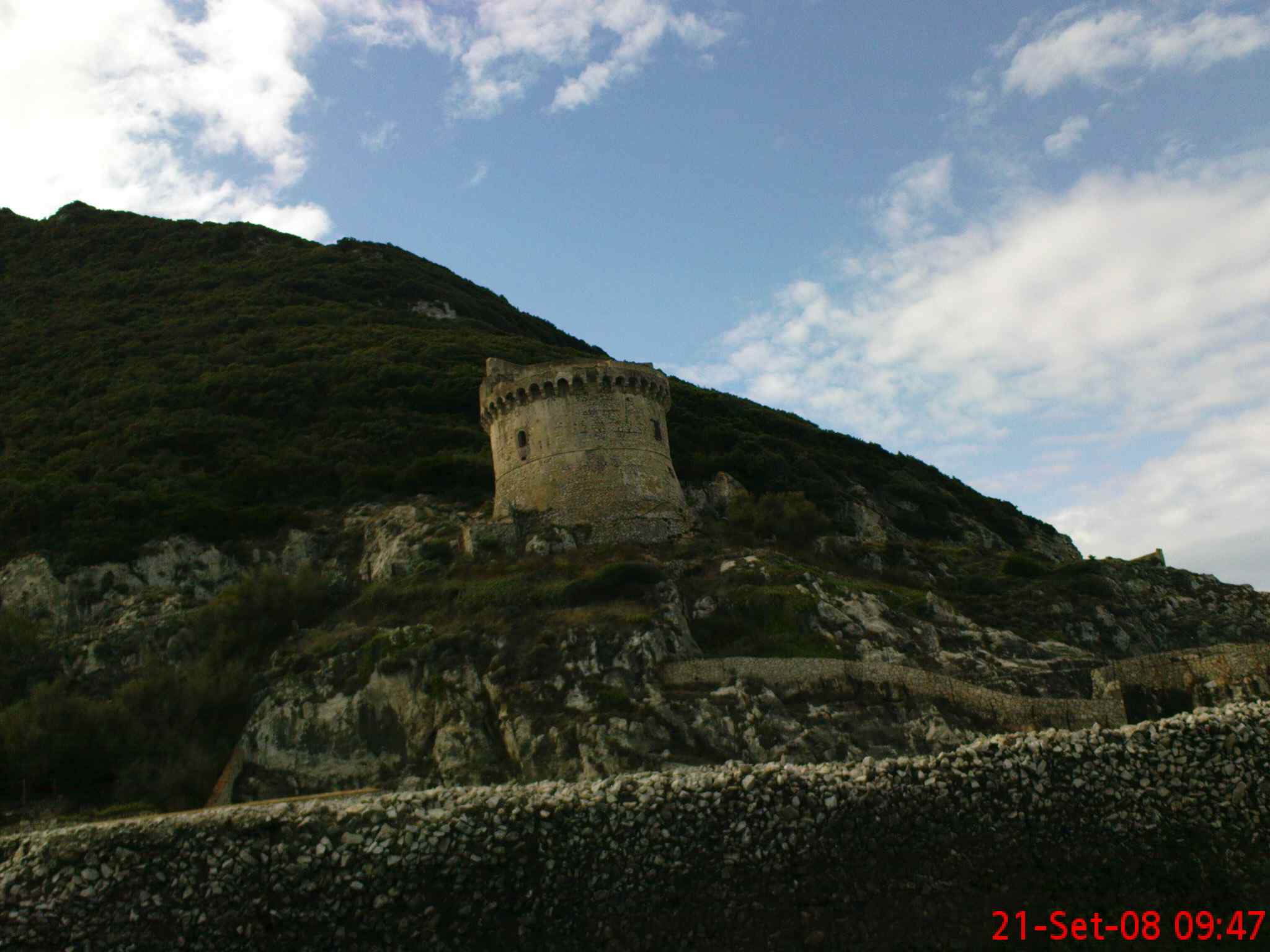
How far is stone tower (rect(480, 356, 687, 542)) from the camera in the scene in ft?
134

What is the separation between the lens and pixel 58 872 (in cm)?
1711

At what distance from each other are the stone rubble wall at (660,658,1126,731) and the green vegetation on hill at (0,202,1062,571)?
2324 centimetres

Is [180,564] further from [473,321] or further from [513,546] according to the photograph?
[473,321]

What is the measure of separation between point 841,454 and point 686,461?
15.7 meters

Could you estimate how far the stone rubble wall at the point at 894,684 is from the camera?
29.0 m

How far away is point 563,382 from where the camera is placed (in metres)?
42.3

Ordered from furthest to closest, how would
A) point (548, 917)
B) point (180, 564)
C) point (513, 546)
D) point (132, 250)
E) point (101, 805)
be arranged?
point (132, 250), point (180, 564), point (513, 546), point (101, 805), point (548, 917)

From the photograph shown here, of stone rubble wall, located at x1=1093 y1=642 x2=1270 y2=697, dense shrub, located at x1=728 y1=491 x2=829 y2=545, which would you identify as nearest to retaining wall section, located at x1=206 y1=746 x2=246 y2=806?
dense shrub, located at x1=728 y1=491 x2=829 y2=545

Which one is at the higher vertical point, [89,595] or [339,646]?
[89,595]

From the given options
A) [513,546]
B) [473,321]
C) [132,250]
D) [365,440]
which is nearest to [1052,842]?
[513,546]

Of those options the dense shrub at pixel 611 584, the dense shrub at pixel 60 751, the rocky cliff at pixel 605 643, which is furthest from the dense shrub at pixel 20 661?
the dense shrub at pixel 611 584

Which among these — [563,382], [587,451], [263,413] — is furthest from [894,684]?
[263,413]

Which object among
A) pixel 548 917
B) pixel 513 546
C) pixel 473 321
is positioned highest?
pixel 473 321

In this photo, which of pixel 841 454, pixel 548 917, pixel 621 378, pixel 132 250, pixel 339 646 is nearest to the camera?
pixel 548 917
